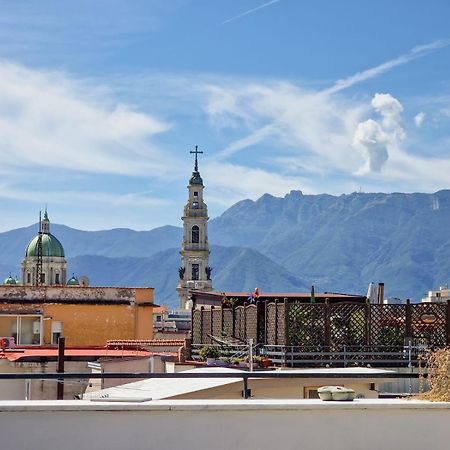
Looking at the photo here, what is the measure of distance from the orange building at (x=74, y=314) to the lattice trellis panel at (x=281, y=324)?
73.5 feet


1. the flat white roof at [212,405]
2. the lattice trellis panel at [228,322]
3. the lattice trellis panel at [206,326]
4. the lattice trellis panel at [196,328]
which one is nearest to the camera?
the flat white roof at [212,405]

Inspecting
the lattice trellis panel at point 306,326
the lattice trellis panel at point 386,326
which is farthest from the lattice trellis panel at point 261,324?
the lattice trellis panel at point 386,326

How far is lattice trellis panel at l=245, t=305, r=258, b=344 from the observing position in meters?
26.4

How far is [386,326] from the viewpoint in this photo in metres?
24.4

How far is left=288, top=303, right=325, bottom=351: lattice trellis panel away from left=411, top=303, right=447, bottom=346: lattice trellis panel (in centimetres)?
212

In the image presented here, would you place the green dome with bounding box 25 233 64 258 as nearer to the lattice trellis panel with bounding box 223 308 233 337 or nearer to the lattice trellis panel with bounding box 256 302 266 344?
the lattice trellis panel with bounding box 223 308 233 337

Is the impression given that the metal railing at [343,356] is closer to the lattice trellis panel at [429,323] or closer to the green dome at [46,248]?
the lattice trellis panel at [429,323]

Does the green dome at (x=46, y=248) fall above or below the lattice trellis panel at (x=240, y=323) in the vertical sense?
above

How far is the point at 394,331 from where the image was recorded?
80.5 ft

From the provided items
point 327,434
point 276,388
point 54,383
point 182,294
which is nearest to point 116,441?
point 327,434

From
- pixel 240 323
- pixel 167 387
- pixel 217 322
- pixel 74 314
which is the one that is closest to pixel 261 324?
pixel 240 323

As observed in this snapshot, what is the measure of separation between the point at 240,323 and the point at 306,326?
4531 mm

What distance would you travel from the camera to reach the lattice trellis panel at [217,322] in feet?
101

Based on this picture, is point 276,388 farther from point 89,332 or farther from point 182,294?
point 182,294
